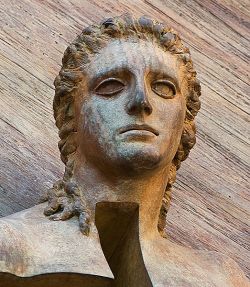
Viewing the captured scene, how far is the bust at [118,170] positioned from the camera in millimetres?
3004

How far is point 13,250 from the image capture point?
2.91 m

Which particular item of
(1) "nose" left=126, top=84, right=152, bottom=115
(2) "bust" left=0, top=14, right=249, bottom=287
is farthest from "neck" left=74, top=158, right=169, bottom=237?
(1) "nose" left=126, top=84, right=152, bottom=115

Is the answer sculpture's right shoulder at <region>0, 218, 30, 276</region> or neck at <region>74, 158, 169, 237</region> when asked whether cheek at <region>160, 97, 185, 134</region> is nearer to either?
neck at <region>74, 158, 169, 237</region>

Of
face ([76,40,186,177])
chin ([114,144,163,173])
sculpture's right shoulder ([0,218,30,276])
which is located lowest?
sculpture's right shoulder ([0,218,30,276])

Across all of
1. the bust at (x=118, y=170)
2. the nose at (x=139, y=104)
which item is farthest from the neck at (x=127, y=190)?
the nose at (x=139, y=104)

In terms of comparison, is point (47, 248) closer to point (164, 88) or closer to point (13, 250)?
point (13, 250)

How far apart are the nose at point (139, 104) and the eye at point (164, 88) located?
0.07 metres

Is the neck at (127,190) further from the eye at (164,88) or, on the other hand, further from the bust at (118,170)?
the eye at (164,88)

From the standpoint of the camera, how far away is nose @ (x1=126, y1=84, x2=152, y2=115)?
10.1 feet

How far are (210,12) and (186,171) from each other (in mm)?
546

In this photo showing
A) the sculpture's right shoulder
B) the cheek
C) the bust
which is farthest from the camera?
the cheek

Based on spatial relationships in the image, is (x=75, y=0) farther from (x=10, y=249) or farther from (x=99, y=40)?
(x=10, y=249)

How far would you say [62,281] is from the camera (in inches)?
116

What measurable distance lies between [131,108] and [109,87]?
3.9 inches
